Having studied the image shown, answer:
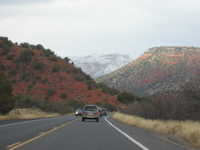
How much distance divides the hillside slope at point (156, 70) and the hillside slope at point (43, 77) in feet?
30.8

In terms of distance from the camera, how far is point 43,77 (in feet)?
352

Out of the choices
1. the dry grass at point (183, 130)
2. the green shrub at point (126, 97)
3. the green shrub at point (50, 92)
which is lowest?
the dry grass at point (183, 130)

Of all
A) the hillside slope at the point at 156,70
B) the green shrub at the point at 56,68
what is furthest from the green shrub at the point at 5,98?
the green shrub at the point at 56,68

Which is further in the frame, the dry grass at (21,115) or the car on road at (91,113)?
the dry grass at (21,115)

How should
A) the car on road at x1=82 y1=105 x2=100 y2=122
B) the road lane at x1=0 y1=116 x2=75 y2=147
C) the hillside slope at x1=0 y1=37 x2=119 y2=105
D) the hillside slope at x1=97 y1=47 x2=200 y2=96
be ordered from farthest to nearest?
the hillside slope at x1=97 y1=47 x2=200 y2=96 < the hillside slope at x1=0 y1=37 x2=119 y2=105 < the car on road at x1=82 y1=105 x2=100 y2=122 < the road lane at x1=0 y1=116 x2=75 y2=147

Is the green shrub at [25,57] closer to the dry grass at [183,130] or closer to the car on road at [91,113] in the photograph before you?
the car on road at [91,113]

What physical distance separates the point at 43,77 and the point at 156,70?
2983 cm

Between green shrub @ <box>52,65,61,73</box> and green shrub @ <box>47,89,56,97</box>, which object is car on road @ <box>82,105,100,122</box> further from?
green shrub @ <box>52,65,61,73</box>

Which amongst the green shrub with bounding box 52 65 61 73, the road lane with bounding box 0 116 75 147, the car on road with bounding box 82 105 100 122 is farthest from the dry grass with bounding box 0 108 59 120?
the green shrub with bounding box 52 65 61 73

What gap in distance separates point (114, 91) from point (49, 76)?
2147 cm

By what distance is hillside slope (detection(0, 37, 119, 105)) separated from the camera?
101812 millimetres

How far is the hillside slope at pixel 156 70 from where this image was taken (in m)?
108

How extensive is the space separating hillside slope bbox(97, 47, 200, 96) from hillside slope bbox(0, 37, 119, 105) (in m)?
9.40

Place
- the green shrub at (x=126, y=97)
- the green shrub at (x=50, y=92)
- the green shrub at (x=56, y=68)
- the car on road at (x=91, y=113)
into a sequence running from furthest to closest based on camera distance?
the green shrub at (x=126, y=97) → the green shrub at (x=56, y=68) → the green shrub at (x=50, y=92) → the car on road at (x=91, y=113)
